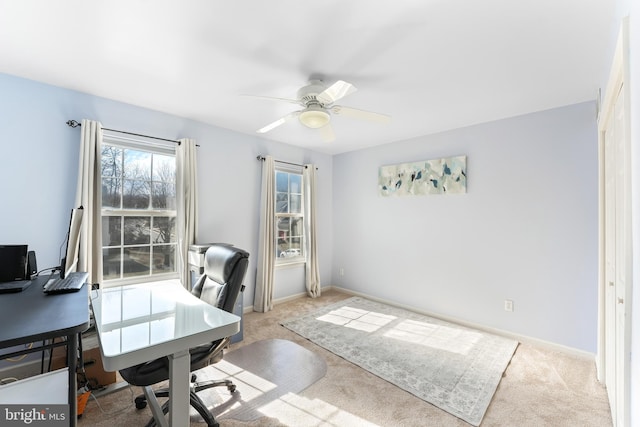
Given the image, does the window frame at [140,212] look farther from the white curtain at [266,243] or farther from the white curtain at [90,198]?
the white curtain at [266,243]

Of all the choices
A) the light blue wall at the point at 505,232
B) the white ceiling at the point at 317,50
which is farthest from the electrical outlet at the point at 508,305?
the white ceiling at the point at 317,50

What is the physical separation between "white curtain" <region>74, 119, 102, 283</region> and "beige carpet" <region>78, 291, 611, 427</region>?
111 centimetres

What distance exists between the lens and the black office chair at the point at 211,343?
58.3 inches

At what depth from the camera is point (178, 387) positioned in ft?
4.29

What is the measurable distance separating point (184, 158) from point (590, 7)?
3415 millimetres

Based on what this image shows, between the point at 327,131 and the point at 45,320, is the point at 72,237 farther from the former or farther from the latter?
the point at 327,131

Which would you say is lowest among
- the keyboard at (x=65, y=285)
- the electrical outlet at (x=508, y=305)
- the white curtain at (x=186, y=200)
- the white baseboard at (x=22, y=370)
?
the white baseboard at (x=22, y=370)

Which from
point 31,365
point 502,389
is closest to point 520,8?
point 502,389

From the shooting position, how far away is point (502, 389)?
2.19 meters

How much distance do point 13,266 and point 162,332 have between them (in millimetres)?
1333

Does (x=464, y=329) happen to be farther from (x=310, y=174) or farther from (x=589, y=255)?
(x=310, y=174)

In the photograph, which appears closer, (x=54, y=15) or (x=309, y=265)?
(x=54, y=15)

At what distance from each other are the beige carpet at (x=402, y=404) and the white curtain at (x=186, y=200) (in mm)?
1398

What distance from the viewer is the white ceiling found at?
1.56 meters
